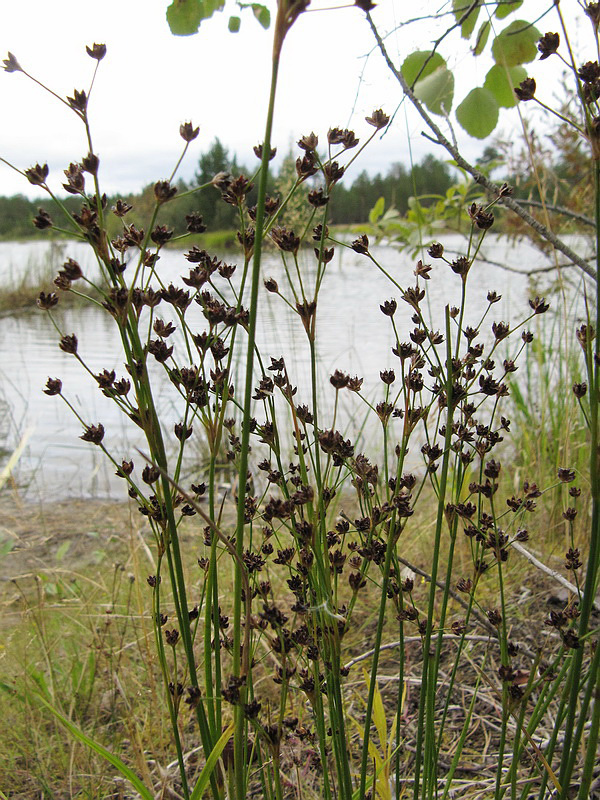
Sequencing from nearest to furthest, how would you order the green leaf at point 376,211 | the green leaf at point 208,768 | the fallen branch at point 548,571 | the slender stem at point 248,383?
the slender stem at point 248,383
the green leaf at point 208,768
the fallen branch at point 548,571
the green leaf at point 376,211

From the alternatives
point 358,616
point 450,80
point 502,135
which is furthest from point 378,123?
point 502,135

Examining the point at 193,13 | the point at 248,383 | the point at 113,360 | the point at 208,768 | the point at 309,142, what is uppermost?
the point at 193,13

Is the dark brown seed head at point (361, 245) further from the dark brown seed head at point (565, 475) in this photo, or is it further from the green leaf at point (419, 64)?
the green leaf at point (419, 64)

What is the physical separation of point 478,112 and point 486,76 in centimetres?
8

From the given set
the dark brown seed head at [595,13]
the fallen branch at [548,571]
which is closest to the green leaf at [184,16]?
the dark brown seed head at [595,13]

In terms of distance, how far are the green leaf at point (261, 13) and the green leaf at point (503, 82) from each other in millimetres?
460

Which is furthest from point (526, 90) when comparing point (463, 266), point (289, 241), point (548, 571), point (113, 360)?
point (113, 360)

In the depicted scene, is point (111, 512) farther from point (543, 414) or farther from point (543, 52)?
point (543, 52)

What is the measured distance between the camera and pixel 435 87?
1227mm

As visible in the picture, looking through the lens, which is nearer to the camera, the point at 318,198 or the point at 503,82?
the point at 318,198

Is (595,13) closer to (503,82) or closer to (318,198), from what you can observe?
(318,198)

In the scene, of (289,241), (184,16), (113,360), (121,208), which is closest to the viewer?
(289,241)

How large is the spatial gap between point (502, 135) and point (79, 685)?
3.36m

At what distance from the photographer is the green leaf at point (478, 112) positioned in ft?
4.12
